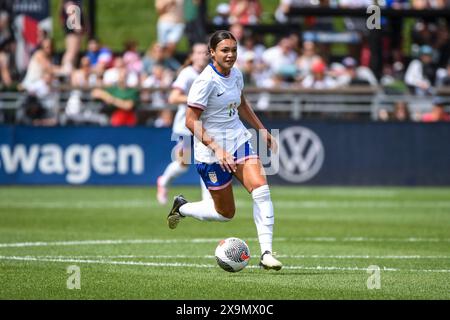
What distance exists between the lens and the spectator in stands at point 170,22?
26.9 m

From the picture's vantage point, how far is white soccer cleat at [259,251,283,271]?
10384 mm

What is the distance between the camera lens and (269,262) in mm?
10453

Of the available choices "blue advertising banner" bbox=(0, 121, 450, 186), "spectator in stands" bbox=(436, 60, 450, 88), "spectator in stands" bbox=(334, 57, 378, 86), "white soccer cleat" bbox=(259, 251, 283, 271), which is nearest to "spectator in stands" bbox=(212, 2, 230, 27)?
"spectator in stands" bbox=(334, 57, 378, 86)

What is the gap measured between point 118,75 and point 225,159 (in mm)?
14507

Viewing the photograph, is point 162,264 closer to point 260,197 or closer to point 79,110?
point 260,197

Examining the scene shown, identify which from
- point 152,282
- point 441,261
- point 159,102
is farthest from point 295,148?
point 152,282

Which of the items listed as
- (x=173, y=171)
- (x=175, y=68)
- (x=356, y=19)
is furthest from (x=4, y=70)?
(x=356, y=19)

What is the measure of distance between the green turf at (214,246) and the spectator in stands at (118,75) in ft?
9.53

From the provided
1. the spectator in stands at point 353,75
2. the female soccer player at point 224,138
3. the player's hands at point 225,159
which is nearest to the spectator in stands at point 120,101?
the spectator in stands at point 353,75

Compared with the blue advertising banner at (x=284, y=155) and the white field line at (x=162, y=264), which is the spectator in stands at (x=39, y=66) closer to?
the blue advertising banner at (x=284, y=155)

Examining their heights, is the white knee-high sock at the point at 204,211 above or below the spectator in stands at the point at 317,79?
below

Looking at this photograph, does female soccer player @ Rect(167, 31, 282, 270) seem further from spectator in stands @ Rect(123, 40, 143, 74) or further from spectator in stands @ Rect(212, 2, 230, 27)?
spectator in stands @ Rect(212, 2, 230, 27)

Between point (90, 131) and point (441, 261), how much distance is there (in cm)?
1340

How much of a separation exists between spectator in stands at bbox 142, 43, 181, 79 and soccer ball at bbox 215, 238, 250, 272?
616 inches
